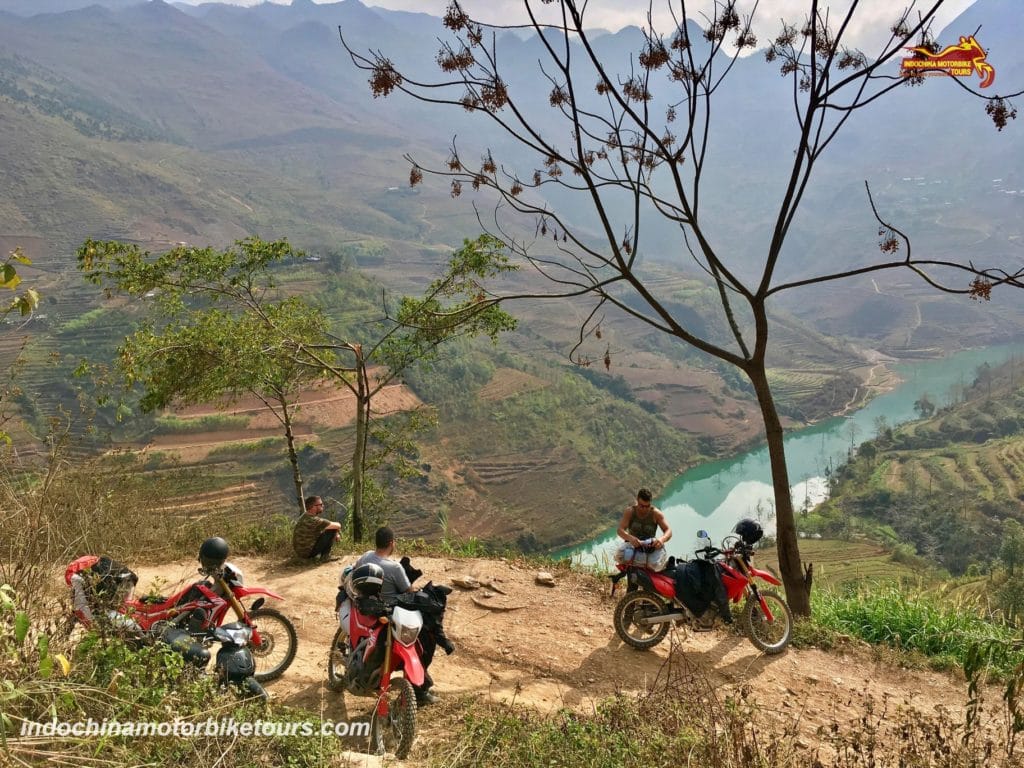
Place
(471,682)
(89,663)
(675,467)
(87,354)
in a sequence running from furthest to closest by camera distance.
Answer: (675,467) → (87,354) → (471,682) → (89,663)

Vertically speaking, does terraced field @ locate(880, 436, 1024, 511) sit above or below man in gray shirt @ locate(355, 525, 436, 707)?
above

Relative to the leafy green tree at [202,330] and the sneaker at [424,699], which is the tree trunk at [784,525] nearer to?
the sneaker at [424,699]

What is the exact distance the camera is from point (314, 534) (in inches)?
308

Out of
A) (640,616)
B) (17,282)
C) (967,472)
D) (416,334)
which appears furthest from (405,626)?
(967,472)

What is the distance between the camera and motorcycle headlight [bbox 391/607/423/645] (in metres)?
3.83

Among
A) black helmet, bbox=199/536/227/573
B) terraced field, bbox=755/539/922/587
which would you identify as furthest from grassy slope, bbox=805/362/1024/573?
black helmet, bbox=199/536/227/573

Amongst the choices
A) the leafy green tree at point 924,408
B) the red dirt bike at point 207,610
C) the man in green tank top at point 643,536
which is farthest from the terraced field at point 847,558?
the leafy green tree at point 924,408

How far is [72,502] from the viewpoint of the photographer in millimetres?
6441

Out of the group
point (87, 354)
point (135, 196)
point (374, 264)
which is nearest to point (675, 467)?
point (87, 354)

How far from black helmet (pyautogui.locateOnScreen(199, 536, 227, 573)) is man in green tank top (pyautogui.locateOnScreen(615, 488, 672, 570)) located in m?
3.08

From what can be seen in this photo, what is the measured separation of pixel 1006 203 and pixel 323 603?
8658 inches

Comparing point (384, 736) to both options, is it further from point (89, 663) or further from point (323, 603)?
point (323, 603)

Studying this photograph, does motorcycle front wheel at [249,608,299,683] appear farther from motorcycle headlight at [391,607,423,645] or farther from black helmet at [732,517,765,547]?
black helmet at [732,517,765,547]

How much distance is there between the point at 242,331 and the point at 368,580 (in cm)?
674
